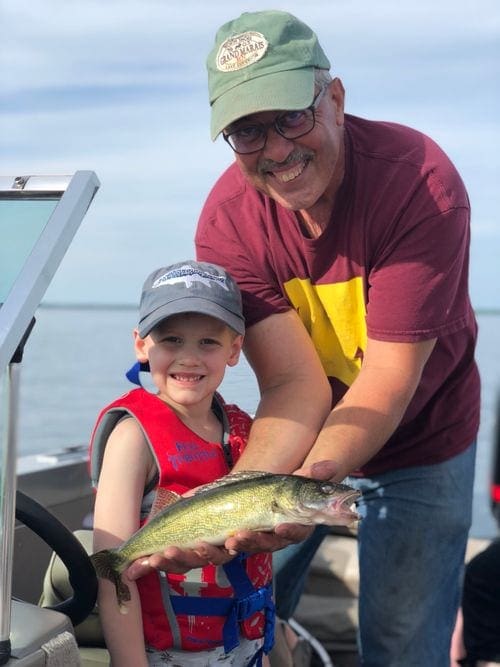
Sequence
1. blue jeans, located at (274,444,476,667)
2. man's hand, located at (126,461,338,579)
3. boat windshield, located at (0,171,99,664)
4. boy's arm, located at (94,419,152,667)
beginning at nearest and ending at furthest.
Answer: boat windshield, located at (0,171,99,664) < man's hand, located at (126,461,338,579) < boy's arm, located at (94,419,152,667) < blue jeans, located at (274,444,476,667)

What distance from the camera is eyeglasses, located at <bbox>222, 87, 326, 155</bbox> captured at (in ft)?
8.99

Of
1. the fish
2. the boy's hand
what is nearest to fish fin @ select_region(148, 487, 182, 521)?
the fish

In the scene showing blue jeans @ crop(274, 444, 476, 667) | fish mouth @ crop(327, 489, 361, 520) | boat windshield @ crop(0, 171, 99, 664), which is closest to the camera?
boat windshield @ crop(0, 171, 99, 664)

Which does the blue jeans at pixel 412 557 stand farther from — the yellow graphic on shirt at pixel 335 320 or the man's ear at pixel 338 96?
the man's ear at pixel 338 96

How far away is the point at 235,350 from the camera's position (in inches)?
113

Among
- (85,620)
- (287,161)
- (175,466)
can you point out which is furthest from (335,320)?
(85,620)

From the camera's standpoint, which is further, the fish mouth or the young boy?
the young boy

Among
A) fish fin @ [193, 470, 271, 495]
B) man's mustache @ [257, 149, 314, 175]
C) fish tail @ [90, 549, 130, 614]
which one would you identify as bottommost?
fish tail @ [90, 549, 130, 614]

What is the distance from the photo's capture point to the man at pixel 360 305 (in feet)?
9.12

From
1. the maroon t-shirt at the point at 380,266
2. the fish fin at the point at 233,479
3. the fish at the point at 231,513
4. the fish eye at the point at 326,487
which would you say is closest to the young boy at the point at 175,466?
the fish at the point at 231,513

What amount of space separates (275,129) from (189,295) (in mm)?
514

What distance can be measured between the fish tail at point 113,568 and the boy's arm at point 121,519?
3 centimetres

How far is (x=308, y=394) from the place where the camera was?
302 cm

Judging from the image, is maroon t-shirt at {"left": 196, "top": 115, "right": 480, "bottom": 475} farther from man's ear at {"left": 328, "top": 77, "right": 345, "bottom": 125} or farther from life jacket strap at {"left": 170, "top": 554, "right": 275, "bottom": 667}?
life jacket strap at {"left": 170, "top": 554, "right": 275, "bottom": 667}
